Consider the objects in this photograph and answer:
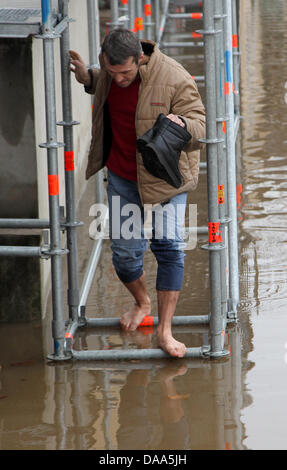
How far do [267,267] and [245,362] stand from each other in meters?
1.51

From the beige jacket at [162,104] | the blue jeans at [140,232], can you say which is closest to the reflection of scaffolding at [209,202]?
the beige jacket at [162,104]

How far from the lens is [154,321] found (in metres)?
5.86

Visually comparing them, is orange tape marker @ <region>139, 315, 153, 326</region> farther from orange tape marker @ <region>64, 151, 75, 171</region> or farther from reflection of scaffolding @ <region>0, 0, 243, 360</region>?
orange tape marker @ <region>64, 151, 75, 171</region>

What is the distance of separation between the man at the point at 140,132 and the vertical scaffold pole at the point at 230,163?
331mm

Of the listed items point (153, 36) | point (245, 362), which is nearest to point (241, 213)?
point (245, 362)

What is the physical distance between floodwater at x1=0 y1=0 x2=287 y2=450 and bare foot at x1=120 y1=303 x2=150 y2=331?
0.07 meters

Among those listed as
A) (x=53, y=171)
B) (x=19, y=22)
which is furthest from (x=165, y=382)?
(x=19, y=22)

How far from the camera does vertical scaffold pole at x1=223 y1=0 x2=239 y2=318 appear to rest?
17.9ft

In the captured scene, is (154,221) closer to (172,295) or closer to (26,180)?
(172,295)

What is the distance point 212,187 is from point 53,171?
81 centimetres

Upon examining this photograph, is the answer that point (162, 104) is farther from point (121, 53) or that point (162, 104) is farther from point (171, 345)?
point (171, 345)

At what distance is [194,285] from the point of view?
21.2 ft

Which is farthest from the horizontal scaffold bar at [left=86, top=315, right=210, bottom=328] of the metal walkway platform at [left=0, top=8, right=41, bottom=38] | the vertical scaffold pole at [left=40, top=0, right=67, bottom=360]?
the metal walkway platform at [left=0, top=8, right=41, bottom=38]

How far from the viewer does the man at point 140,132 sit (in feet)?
16.2
